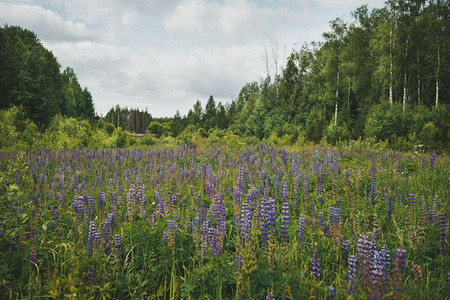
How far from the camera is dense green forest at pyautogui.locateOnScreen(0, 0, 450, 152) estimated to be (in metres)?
20.6

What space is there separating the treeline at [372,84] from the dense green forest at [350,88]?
0.09m

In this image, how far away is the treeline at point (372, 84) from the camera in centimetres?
2097

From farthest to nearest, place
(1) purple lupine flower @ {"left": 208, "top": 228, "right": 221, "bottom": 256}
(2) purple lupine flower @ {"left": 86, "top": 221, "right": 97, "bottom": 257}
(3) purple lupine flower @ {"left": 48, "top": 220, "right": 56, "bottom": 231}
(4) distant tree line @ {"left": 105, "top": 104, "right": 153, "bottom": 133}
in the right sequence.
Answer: (4) distant tree line @ {"left": 105, "top": 104, "right": 153, "bottom": 133}, (3) purple lupine flower @ {"left": 48, "top": 220, "right": 56, "bottom": 231}, (2) purple lupine flower @ {"left": 86, "top": 221, "right": 97, "bottom": 257}, (1) purple lupine flower @ {"left": 208, "top": 228, "right": 221, "bottom": 256}

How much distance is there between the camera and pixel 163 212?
377cm

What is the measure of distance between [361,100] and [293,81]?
11.1m

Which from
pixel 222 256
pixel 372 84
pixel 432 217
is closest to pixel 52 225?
pixel 222 256

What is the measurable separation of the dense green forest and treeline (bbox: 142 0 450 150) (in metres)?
0.09

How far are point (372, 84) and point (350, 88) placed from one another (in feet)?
12.5

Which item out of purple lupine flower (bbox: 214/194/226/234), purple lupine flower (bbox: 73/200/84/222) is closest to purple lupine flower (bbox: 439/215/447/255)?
purple lupine flower (bbox: 214/194/226/234)

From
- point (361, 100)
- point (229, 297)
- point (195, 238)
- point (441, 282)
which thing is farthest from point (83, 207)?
point (361, 100)

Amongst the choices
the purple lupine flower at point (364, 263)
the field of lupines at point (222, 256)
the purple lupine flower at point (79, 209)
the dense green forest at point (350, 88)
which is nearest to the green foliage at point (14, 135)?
the dense green forest at point (350, 88)

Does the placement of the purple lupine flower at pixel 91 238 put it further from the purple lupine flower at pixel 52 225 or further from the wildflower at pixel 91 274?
the purple lupine flower at pixel 52 225

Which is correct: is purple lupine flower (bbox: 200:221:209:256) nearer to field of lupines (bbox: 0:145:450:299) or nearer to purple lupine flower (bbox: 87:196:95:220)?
field of lupines (bbox: 0:145:450:299)

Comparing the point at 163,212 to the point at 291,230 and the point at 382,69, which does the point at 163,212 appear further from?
the point at 382,69
